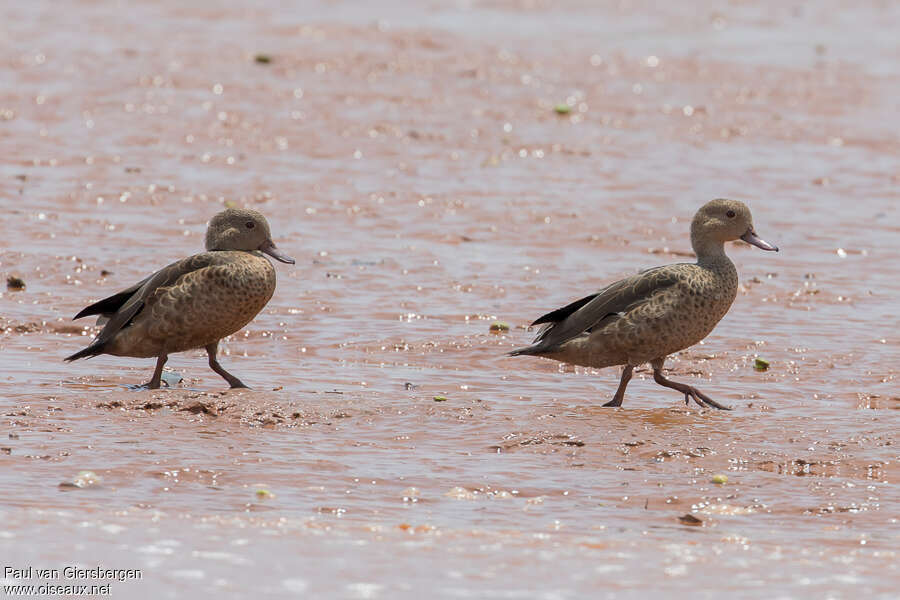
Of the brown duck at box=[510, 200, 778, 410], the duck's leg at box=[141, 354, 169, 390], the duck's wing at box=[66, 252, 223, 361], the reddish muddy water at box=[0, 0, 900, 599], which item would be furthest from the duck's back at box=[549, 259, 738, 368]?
the duck's leg at box=[141, 354, 169, 390]

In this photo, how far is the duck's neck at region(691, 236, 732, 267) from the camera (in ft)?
30.2

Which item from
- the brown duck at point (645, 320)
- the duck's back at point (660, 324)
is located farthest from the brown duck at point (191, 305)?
the duck's back at point (660, 324)

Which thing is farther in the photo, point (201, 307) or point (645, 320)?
point (645, 320)

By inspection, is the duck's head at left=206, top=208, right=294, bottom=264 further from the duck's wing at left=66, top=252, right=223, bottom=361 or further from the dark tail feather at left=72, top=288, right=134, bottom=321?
the dark tail feather at left=72, top=288, right=134, bottom=321

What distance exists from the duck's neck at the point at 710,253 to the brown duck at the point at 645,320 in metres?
0.01

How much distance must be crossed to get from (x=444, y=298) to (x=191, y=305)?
3134 millimetres

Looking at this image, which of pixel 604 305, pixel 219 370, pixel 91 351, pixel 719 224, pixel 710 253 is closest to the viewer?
pixel 219 370

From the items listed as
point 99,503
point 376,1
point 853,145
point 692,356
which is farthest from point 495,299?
point 376,1

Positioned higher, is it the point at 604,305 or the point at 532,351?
the point at 604,305

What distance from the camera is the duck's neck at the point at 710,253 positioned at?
362 inches

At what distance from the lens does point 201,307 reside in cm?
859

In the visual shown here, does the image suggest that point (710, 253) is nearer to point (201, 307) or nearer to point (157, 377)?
point (201, 307)

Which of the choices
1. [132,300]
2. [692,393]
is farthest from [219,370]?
[692,393]

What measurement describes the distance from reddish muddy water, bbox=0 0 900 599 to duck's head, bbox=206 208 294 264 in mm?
755
